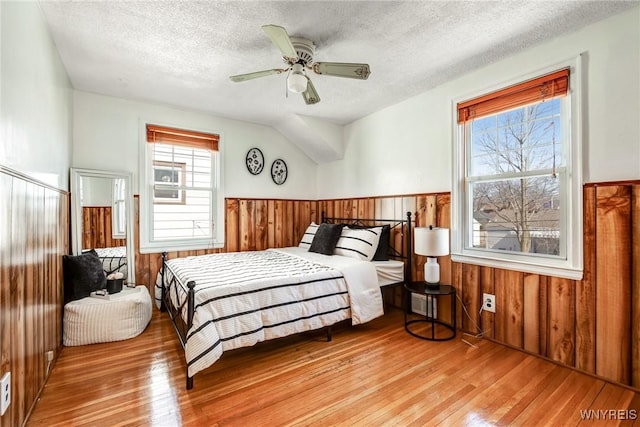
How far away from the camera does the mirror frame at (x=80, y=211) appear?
2.92 meters

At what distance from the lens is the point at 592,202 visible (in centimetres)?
202

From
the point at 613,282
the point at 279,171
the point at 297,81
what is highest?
the point at 297,81

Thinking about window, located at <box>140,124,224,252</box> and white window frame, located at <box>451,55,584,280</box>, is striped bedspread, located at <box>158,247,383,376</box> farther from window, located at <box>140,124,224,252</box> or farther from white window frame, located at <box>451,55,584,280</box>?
white window frame, located at <box>451,55,584,280</box>

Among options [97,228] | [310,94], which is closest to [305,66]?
[310,94]

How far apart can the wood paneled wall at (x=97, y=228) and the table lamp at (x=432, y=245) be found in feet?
10.6

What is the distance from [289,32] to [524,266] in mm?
2568

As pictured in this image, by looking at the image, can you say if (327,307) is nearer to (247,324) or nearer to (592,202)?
(247,324)

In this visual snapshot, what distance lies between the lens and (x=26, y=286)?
156cm

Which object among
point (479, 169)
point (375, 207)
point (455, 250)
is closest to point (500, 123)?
point (479, 169)

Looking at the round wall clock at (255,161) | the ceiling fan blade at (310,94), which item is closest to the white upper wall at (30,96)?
the ceiling fan blade at (310,94)

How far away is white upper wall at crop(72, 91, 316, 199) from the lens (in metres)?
3.19

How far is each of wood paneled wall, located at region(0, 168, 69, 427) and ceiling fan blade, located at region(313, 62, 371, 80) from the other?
182 cm

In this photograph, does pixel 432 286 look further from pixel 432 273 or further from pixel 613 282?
pixel 613 282

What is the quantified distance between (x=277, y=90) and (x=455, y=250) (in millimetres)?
2477
